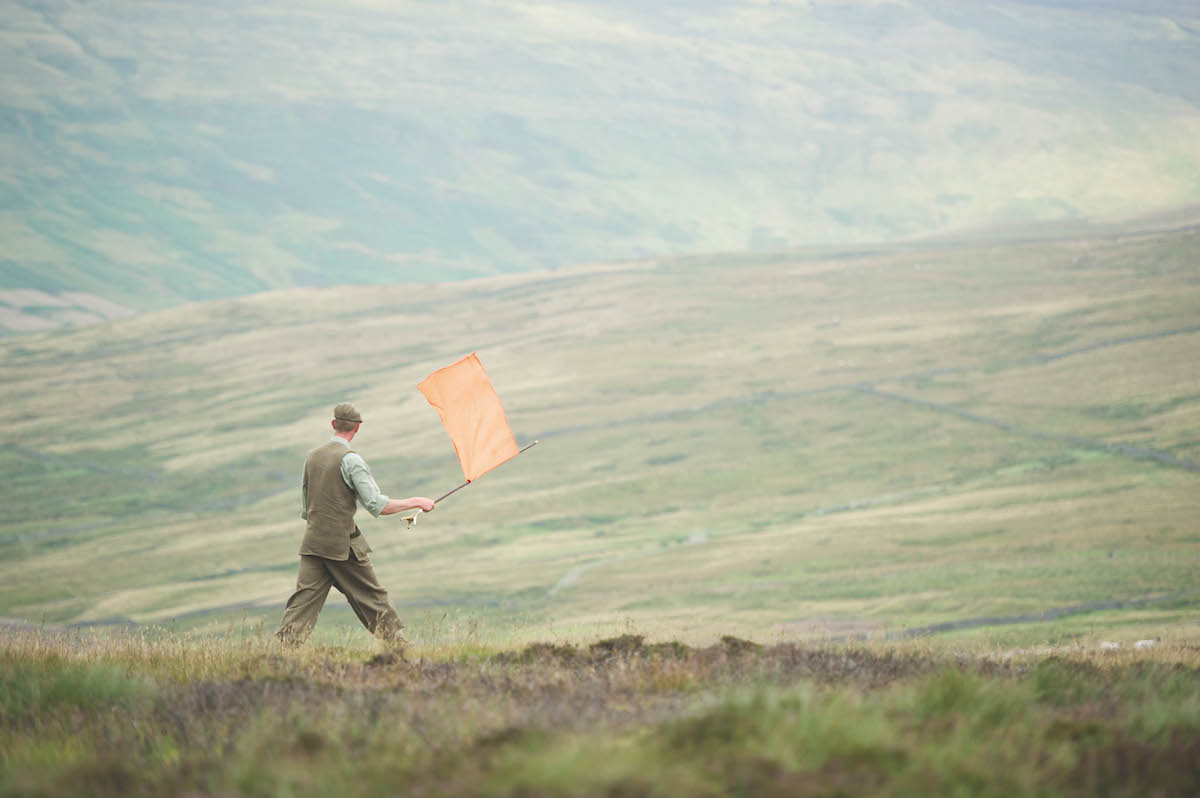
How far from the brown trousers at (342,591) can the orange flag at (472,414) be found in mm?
1833

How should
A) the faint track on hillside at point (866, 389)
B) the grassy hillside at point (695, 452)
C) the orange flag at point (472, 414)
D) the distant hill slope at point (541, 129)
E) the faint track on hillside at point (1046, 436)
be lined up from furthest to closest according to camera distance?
1. the distant hill slope at point (541, 129)
2. the faint track on hillside at point (866, 389)
3. the faint track on hillside at point (1046, 436)
4. the grassy hillside at point (695, 452)
5. the orange flag at point (472, 414)

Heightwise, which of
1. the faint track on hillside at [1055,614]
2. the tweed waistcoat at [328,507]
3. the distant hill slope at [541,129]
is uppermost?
the distant hill slope at [541,129]

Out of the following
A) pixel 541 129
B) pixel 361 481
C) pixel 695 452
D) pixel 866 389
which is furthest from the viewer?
pixel 541 129

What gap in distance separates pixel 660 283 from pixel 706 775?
81.9 metres

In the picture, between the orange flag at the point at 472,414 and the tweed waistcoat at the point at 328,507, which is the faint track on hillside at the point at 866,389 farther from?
the tweed waistcoat at the point at 328,507

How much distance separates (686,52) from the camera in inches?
6821

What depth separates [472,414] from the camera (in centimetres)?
1338

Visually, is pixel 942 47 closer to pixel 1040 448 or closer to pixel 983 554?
pixel 1040 448

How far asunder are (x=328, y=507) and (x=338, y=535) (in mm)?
280

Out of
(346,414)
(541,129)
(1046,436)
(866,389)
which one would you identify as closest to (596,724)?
(346,414)

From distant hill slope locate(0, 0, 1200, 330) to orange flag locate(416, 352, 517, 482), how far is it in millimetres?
132229

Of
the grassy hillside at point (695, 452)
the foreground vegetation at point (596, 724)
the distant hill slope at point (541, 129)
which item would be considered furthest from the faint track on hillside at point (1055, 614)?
the distant hill slope at point (541, 129)

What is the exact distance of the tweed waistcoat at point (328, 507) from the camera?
38.0ft

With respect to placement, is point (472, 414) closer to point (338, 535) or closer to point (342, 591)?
point (338, 535)
